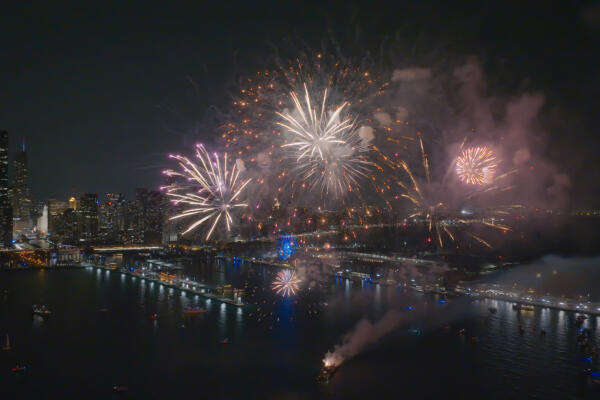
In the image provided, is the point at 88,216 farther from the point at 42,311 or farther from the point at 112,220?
the point at 42,311

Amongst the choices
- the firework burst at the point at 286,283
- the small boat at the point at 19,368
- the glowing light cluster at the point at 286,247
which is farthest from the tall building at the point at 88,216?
the small boat at the point at 19,368

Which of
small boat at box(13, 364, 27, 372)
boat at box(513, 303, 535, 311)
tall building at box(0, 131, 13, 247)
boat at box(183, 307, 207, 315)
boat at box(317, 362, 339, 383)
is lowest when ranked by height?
small boat at box(13, 364, 27, 372)

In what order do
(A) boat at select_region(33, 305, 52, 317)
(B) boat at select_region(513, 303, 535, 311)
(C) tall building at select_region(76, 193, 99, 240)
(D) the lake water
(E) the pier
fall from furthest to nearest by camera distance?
(C) tall building at select_region(76, 193, 99, 240)
(E) the pier
(A) boat at select_region(33, 305, 52, 317)
(B) boat at select_region(513, 303, 535, 311)
(D) the lake water

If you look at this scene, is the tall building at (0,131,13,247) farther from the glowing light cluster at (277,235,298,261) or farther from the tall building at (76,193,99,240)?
the glowing light cluster at (277,235,298,261)

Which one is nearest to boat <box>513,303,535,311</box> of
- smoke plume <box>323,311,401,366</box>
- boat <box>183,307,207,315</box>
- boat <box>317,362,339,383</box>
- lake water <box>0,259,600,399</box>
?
lake water <box>0,259,600,399</box>

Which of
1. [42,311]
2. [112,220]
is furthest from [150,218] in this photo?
[42,311]

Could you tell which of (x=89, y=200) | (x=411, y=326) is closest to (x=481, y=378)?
(x=411, y=326)
